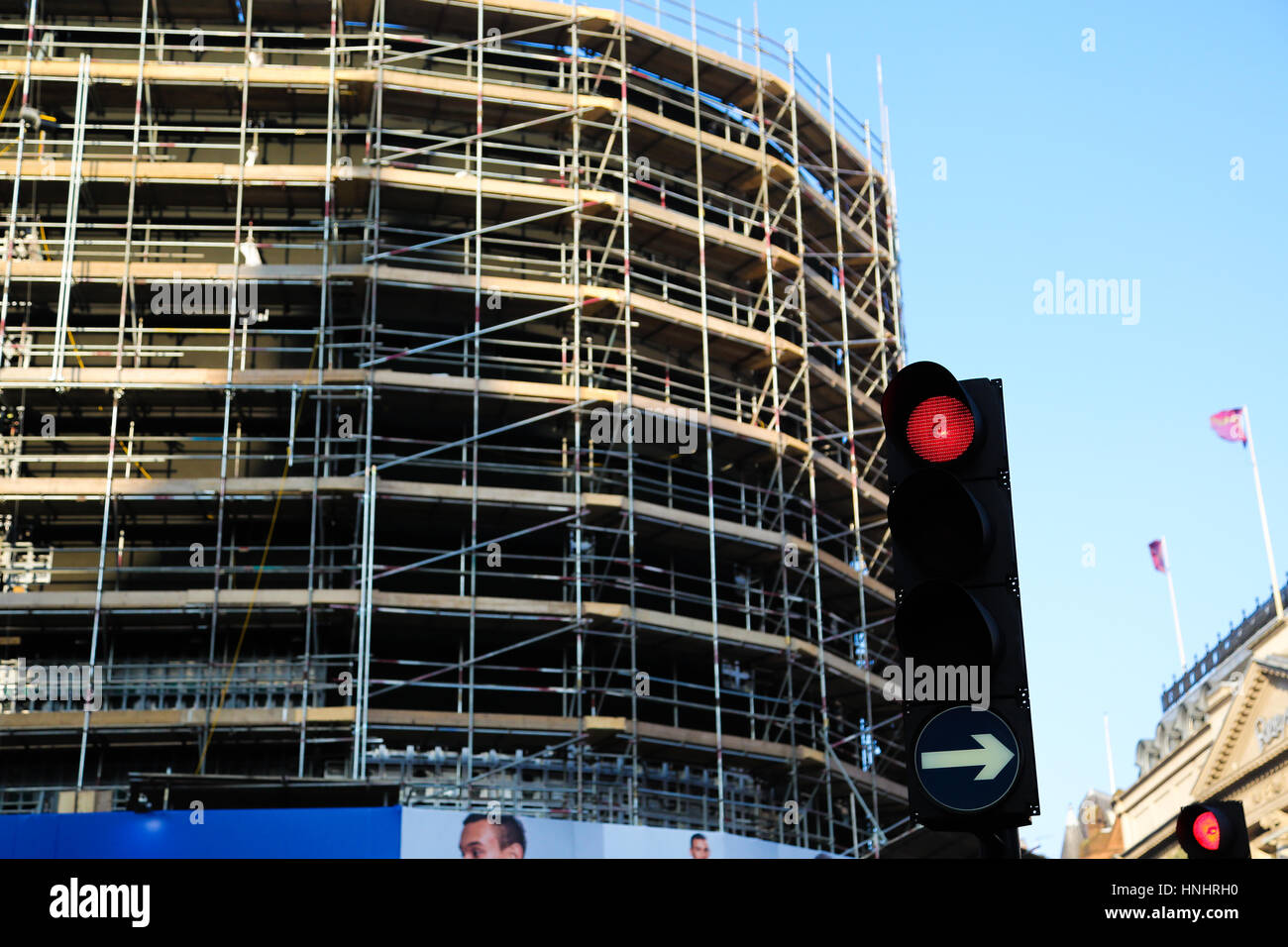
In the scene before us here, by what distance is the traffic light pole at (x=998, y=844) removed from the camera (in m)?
3.76

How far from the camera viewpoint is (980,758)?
3791 mm

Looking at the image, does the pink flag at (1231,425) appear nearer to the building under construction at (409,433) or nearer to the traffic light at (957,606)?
the building under construction at (409,433)

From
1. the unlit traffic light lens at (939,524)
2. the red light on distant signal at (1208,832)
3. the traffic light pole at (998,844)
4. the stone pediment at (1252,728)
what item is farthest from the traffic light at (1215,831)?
the stone pediment at (1252,728)

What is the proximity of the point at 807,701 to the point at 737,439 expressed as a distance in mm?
5395

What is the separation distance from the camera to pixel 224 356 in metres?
27.4

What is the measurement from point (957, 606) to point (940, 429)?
55 centimetres

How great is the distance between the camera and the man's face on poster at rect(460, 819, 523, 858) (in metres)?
19.4

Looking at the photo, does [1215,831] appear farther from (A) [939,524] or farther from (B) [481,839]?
(B) [481,839]

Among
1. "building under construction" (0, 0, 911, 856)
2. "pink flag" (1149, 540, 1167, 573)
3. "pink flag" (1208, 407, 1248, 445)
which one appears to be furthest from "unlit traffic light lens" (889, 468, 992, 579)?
"pink flag" (1149, 540, 1167, 573)

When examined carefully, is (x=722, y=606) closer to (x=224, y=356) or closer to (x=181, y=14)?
(x=224, y=356)

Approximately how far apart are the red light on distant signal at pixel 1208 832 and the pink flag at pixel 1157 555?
193 ft
